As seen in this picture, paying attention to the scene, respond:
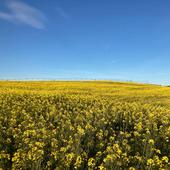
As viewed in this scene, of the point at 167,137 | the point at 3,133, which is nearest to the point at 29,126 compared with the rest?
the point at 3,133

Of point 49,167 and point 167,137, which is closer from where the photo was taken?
point 49,167

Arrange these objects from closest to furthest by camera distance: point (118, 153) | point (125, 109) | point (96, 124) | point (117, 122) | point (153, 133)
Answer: point (118, 153) < point (153, 133) < point (96, 124) < point (117, 122) < point (125, 109)

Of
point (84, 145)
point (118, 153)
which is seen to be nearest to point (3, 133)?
point (84, 145)

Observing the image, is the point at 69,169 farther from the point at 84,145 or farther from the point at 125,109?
the point at 125,109

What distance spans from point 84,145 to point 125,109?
473 inches

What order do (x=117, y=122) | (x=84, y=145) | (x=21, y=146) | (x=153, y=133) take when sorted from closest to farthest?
(x=21, y=146) → (x=84, y=145) → (x=153, y=133) → (x=117, y=122)

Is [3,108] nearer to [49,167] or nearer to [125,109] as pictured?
[125,109]

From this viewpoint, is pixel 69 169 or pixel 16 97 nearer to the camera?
pixel 69 169

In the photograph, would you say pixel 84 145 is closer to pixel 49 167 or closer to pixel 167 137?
pixel 49 167

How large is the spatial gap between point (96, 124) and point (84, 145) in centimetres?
477

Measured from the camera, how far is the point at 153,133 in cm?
1811

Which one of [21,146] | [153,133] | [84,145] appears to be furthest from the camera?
[153,133]

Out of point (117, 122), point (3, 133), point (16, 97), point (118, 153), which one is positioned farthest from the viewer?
point (16, 97)

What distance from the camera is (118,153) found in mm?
12422
